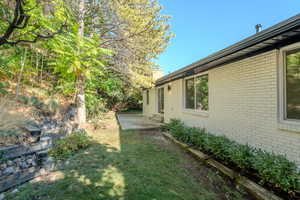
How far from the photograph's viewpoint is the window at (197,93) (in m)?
5.38

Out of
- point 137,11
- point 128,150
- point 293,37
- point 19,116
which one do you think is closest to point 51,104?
point 19,116

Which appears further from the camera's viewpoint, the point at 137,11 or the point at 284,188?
the point at 137,11

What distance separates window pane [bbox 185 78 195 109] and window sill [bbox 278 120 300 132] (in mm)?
3259

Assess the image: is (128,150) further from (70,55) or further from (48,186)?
(70,55)

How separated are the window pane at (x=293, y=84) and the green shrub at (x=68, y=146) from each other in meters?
5.22

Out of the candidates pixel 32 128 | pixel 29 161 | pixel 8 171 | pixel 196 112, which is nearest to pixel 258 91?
pixel 196 112

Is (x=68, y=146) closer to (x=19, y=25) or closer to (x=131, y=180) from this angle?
(x=131, y=180)

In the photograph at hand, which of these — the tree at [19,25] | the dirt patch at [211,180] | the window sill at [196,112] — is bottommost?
the dirt patch at [211,180]

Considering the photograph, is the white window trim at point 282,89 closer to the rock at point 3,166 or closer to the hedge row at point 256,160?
the hedge row at point 256,160

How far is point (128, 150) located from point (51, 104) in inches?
146

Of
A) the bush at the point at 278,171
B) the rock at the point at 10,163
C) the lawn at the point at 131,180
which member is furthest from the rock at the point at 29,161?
the bush at the point at 278,171

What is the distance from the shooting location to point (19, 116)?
397 centimetres

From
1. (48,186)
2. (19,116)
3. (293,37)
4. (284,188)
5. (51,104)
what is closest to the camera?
(284,188)

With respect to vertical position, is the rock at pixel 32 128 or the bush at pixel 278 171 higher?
the rock at pixel 32 128
